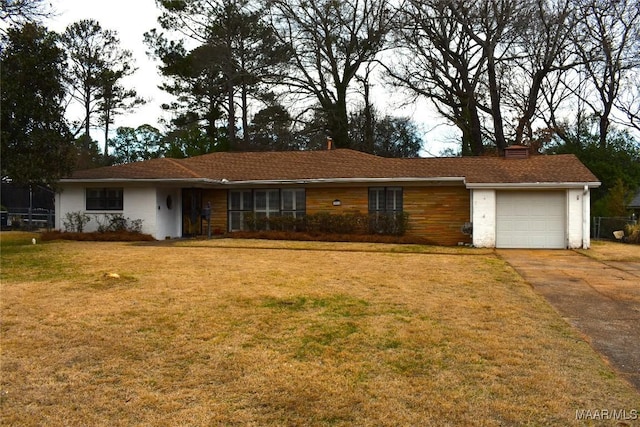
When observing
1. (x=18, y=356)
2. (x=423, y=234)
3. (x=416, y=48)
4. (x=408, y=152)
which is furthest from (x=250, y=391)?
(x=408, y=152)

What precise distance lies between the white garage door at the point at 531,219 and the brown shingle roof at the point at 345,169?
0.64m

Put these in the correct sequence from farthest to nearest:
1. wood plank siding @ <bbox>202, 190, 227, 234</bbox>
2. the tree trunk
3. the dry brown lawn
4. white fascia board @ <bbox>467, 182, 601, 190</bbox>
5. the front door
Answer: the tree trunk < the front door < wood plank siding @ <bbox>202, 190, 227, 234</bbox> < white fascia board @ <bbox>467, 182, 601, 190</bbox> < the dry brown lawn

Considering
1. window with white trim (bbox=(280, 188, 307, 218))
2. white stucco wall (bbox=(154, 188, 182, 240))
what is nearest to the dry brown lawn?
white stucco wall (bbox=(154, 188, 182, 240))

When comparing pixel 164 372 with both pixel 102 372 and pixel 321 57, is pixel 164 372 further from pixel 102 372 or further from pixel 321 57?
pixel 321 57

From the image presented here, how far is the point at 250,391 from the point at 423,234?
14.9 meters

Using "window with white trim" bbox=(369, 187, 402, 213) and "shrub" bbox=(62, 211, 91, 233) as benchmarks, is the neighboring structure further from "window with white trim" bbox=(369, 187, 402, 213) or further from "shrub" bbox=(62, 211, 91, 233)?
"shrub" bbox=(62, 211, 91, 233)

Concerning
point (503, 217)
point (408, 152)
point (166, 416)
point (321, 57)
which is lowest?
point (166, 416)

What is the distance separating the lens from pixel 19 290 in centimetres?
794

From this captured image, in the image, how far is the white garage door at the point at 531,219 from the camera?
57.0ft

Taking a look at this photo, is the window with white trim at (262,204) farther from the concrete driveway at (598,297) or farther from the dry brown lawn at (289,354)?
the dry brown lawn at (289,354)

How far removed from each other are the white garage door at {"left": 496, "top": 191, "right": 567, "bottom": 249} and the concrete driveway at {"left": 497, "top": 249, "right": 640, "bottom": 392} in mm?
3248

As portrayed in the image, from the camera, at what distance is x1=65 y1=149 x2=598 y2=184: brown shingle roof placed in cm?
1786

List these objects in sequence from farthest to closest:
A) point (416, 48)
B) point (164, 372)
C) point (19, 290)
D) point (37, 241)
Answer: point (416, 48), point (37, 241), point (19, 290), point (164, 372)

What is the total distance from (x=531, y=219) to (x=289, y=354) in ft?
47.6
